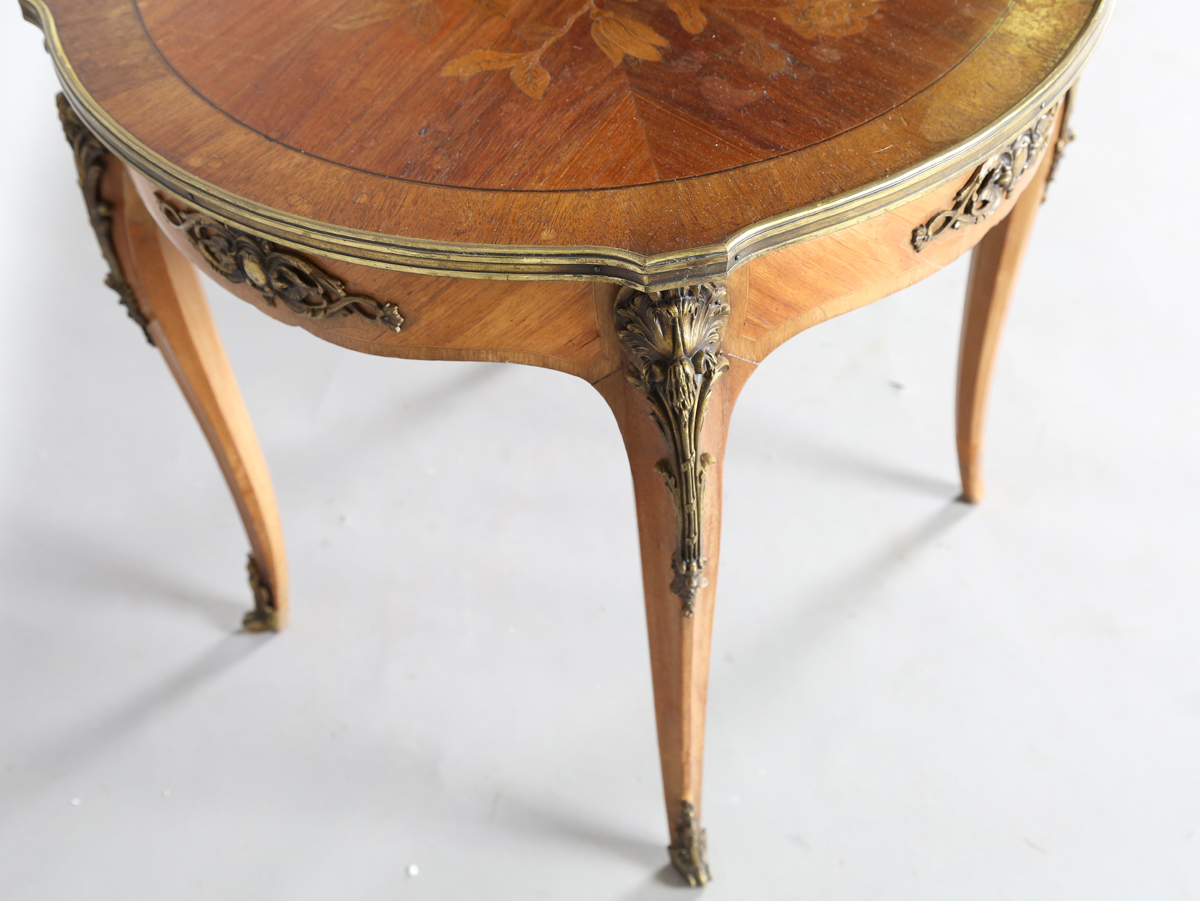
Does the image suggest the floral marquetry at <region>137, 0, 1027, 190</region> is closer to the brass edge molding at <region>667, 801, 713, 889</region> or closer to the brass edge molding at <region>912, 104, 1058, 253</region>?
the brass edge molding at <region>912, 104, 1058, 253</region>

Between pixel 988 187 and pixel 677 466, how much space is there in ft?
1.03

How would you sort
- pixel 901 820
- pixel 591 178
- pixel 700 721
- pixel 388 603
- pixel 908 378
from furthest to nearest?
pixel 908 378 → pixel 388 603 → pixel 901 820 → pixel 700 721 → pixel 591 178

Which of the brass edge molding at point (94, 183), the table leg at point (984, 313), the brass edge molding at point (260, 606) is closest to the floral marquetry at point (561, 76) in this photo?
the brass edge molding at point (94, 183)

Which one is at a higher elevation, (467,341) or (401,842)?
(467,341)

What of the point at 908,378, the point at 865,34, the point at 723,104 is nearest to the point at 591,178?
the point at 723,104

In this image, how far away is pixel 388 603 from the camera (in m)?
1.33

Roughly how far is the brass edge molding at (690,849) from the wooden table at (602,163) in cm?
23

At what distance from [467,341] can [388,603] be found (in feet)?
2.15

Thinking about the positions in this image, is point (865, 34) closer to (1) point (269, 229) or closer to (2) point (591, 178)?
(2) point (591, 178)

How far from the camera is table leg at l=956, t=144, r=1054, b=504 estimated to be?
3.52ft

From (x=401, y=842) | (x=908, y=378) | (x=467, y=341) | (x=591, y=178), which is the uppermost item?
(x=591, y=178)

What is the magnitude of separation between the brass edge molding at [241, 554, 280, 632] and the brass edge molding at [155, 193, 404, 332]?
542mm

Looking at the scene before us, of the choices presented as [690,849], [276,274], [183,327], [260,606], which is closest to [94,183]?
[183,327]

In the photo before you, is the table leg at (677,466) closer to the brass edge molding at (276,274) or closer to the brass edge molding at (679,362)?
the brass edge molding at (679,362)
